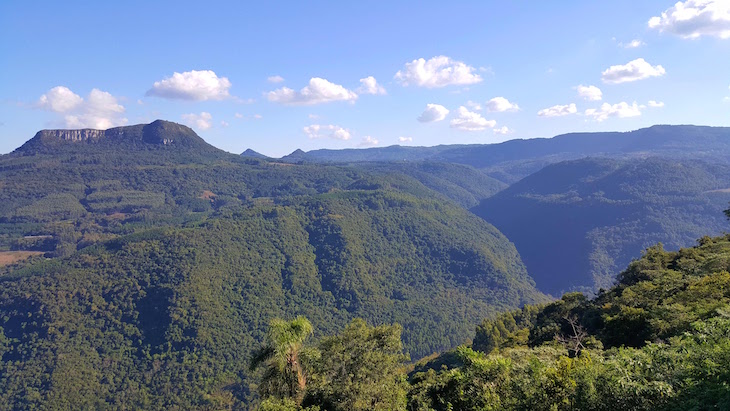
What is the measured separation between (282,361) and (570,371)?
12.4m

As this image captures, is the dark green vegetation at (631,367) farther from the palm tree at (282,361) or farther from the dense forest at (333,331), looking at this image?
the palm tree at (282,361)

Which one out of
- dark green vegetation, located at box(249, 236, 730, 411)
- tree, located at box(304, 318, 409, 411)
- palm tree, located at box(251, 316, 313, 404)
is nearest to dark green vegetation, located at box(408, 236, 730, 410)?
dark green vegetation, located at box(249, 236, 730, 411)

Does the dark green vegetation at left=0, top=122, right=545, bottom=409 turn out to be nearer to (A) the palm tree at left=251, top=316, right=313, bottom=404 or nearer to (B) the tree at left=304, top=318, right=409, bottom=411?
(A) the palm tree at left=251, top=316, right=313, bottom=404

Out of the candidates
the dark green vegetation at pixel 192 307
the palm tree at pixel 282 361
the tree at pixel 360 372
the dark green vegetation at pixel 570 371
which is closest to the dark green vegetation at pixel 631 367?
the dark green vegetation at pixel 570 371

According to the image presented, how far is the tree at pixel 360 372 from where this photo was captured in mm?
17688

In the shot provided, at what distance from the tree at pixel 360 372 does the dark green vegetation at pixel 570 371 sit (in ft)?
0.16

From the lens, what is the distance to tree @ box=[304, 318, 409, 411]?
58.0ft

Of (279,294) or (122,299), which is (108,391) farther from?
(279,294)

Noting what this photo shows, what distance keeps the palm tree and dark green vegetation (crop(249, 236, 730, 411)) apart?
0.36 ft

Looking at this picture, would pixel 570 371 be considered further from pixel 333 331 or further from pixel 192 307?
pixel 192 307

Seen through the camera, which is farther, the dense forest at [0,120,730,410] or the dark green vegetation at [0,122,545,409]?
the dark green vegetation at [0,122,545,409]

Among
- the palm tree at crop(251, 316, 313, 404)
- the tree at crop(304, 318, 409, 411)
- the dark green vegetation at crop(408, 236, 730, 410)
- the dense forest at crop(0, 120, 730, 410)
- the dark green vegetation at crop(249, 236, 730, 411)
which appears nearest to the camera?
the dark green vegetation at crop(408, 236, 730, 410)

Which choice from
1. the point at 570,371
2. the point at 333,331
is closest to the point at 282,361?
the point at 570,371

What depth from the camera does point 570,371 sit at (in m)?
14.8
